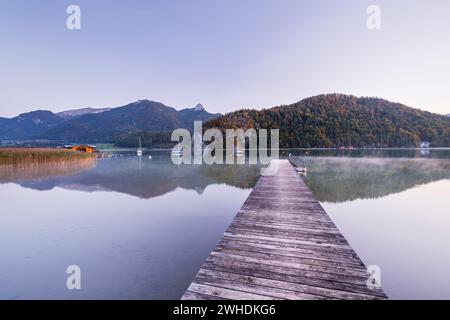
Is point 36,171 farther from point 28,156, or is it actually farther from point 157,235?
point 157,235

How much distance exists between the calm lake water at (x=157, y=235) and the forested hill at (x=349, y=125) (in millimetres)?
72748

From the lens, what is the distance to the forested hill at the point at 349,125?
289 feet

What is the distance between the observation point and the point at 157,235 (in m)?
6.89

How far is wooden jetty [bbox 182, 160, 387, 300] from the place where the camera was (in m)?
2.93

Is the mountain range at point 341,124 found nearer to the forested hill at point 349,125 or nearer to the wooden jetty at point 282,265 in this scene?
the forested hill at point 349,125

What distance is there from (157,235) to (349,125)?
10106 cm

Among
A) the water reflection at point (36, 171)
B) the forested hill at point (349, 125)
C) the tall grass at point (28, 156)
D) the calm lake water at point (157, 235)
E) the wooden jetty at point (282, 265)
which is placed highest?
the forested hill at point (349, 125)

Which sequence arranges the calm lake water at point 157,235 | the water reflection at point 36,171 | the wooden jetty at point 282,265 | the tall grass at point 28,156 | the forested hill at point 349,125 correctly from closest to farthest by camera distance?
the wooden jetty at point 282,265 → the calm lake water at point 157,235 → the water reflection at point 36,171 → the tall grass at point 28,156 → the forested hill at point 349,125

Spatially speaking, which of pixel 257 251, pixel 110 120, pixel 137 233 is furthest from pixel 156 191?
pixel 110 120

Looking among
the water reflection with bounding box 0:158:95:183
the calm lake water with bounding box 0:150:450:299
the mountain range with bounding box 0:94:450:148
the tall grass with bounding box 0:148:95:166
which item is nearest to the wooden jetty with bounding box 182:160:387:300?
the calm lake water with bounding box 0:150:450:299

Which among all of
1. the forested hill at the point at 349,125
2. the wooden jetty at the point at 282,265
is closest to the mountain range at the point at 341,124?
the forested hill at the point at 349,125

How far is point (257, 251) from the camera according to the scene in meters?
4.16

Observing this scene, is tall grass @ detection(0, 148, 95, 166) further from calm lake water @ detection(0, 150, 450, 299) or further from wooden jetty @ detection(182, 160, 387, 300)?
wooden jetty @ detection(182, 160, 387, 300)

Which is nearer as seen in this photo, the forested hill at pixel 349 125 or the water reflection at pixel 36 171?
the water reflection at pixel 36 171
